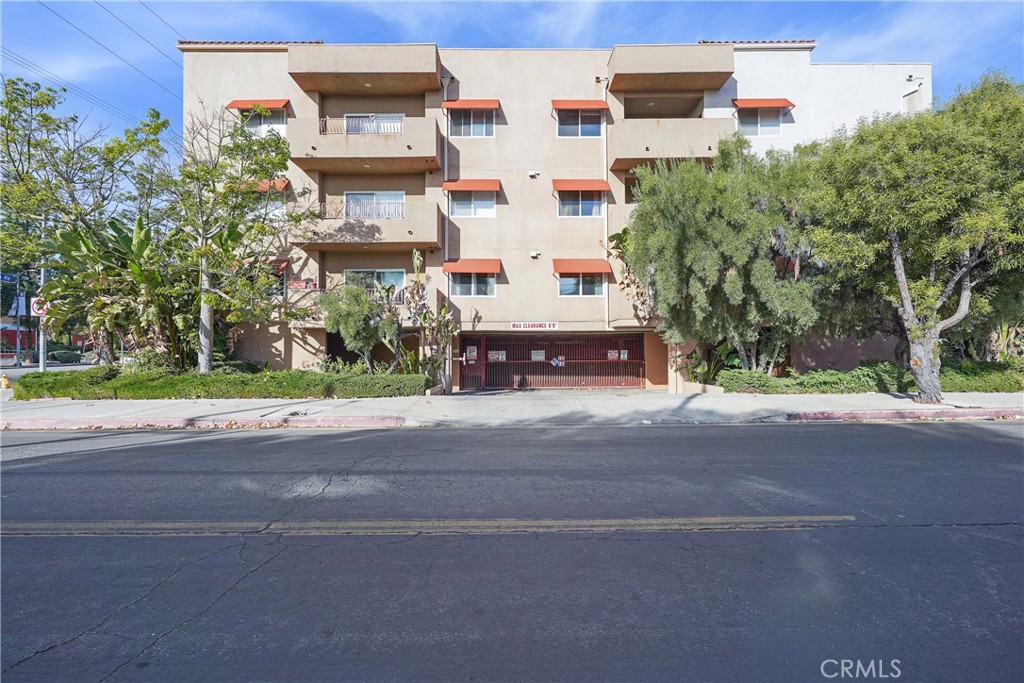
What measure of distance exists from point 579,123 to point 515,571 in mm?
21838

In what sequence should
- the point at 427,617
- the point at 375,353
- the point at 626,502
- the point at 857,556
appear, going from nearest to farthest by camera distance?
the point at 427,617, the point at 857,556, the point at 626,502, the point at 375,353

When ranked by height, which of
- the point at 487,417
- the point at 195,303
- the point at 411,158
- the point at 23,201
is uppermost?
the point at 411,158

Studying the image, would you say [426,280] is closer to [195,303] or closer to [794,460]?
[195,303]

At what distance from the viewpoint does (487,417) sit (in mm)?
14328

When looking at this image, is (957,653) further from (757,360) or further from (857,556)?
(757,360)

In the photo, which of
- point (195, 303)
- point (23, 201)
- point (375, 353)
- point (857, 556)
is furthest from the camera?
point (375, 353)

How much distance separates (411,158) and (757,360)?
1439 centimetres

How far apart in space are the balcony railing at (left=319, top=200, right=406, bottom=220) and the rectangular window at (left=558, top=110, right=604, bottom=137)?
22.9 feet

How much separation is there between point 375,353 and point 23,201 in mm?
12116

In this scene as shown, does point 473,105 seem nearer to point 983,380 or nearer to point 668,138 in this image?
point 668,138

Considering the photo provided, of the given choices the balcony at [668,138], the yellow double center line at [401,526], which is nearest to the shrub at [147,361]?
the yellow double center line at [401,526]

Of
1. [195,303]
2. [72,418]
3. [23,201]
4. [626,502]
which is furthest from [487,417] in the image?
[23,201]

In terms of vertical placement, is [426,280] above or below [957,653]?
above

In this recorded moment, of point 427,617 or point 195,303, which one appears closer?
point 427,617
